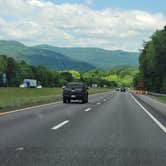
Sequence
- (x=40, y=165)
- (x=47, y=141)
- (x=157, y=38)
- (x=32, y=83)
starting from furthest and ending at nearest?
(x=32, y=83), (x=157, y=38), (x=47, y=141), (x=40, y=165)

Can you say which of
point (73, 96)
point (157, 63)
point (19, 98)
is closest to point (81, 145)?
point (73, 96)

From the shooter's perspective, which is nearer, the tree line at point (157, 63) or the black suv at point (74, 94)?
the black suv at point (74, 94)

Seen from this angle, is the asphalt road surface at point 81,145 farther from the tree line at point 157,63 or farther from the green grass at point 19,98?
the tree line at point 157,63

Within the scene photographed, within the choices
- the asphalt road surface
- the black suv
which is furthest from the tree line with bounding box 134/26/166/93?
the asphalt road surface

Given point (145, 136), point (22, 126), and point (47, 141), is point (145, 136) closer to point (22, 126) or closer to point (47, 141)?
point (47, 141)

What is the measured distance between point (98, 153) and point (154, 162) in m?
1.45

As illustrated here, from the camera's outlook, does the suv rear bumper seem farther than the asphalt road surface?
Yes

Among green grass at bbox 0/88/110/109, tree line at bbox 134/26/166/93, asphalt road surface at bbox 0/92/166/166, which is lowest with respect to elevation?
asphalt road surface at bbox 0/92/166/166

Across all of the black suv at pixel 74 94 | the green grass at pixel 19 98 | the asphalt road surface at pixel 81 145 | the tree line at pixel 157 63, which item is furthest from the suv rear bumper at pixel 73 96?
the tree line at pixel 157 63

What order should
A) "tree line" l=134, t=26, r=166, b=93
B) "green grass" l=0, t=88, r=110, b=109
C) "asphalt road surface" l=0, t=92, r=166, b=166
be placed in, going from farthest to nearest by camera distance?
1. "tree line" l=134, t=26, r=166, b=93
2. "green grass" l=0, t=88, r=110, b=109
3. "asphalt road surface" l=0, t=92, r=166, b=166

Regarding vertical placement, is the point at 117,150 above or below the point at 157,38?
below

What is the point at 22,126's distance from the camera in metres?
16.1

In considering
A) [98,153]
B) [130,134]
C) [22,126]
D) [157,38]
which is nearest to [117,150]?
[98,153]

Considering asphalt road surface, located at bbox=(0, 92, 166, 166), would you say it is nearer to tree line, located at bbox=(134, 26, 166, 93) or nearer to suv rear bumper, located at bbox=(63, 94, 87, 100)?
suv rear bumper, located at bbox=(63, 94, 87, 100)
